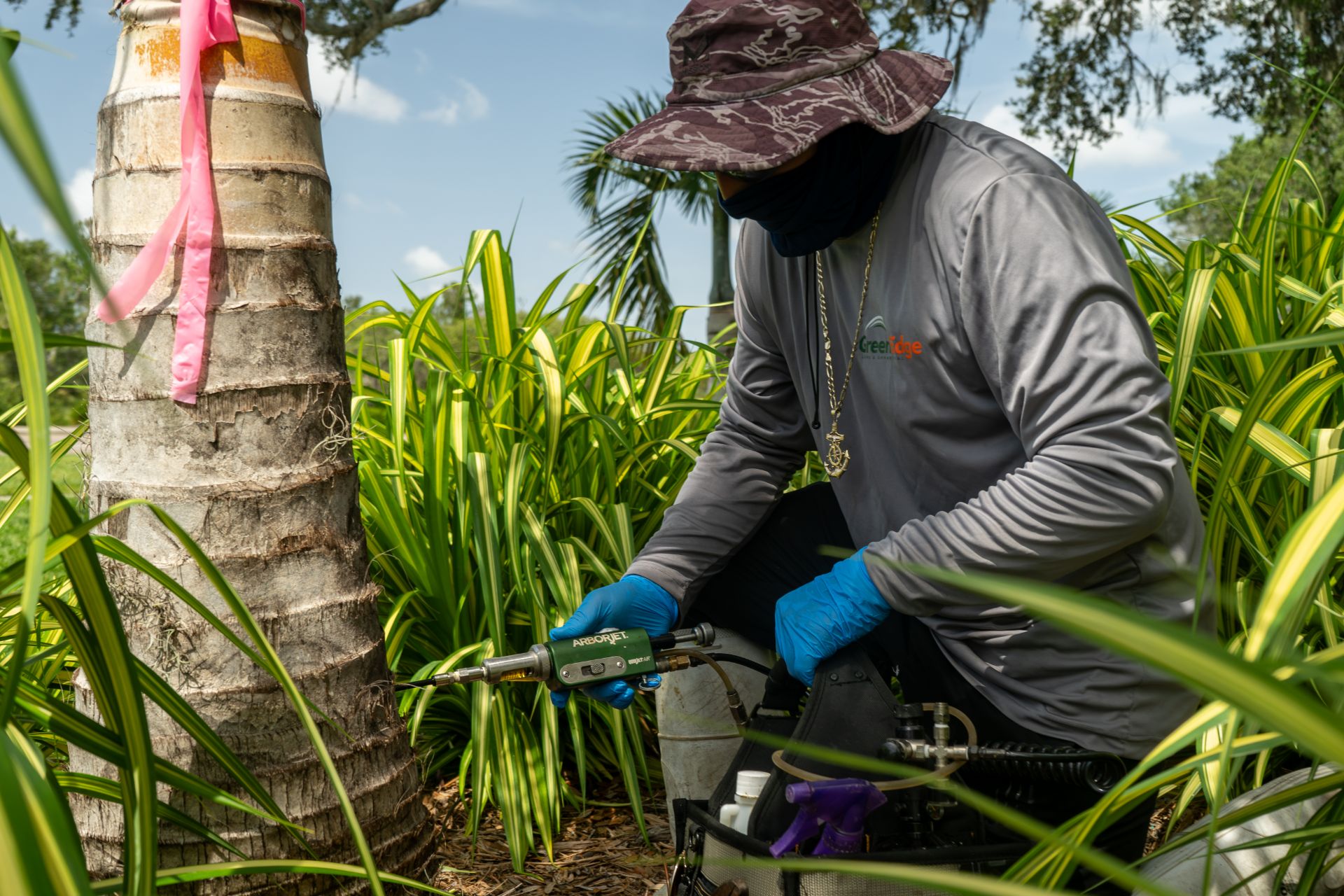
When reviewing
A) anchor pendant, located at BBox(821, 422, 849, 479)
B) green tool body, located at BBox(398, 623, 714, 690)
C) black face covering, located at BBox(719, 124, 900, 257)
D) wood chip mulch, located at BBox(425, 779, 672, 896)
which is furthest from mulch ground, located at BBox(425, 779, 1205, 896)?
black face covering, located at BBox(719, 124, 900, 257)

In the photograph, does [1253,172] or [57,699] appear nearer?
[57,699]

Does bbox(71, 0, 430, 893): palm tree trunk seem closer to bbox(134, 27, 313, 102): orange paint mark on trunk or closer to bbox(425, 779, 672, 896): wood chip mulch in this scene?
bbox(134, 27, 313, 102): orange paint mark on trunk

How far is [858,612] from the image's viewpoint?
5.26ft

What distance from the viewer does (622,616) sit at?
1.92 m

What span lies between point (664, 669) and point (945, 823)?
51cm

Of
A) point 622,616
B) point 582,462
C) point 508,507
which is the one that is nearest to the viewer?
point 622,616

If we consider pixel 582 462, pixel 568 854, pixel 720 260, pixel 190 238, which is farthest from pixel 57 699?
pixel 720 260

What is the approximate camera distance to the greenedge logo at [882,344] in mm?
1688

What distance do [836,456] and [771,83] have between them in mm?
638

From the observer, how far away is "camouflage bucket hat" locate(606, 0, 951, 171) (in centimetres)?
155

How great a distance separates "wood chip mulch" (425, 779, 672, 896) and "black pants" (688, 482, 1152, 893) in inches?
19.3

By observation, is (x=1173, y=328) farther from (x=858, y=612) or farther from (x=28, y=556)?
(x=28, y=556)

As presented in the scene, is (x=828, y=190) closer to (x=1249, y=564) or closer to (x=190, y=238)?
(x=190, y=238)

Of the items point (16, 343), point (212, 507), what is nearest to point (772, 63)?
point (212, 507)
